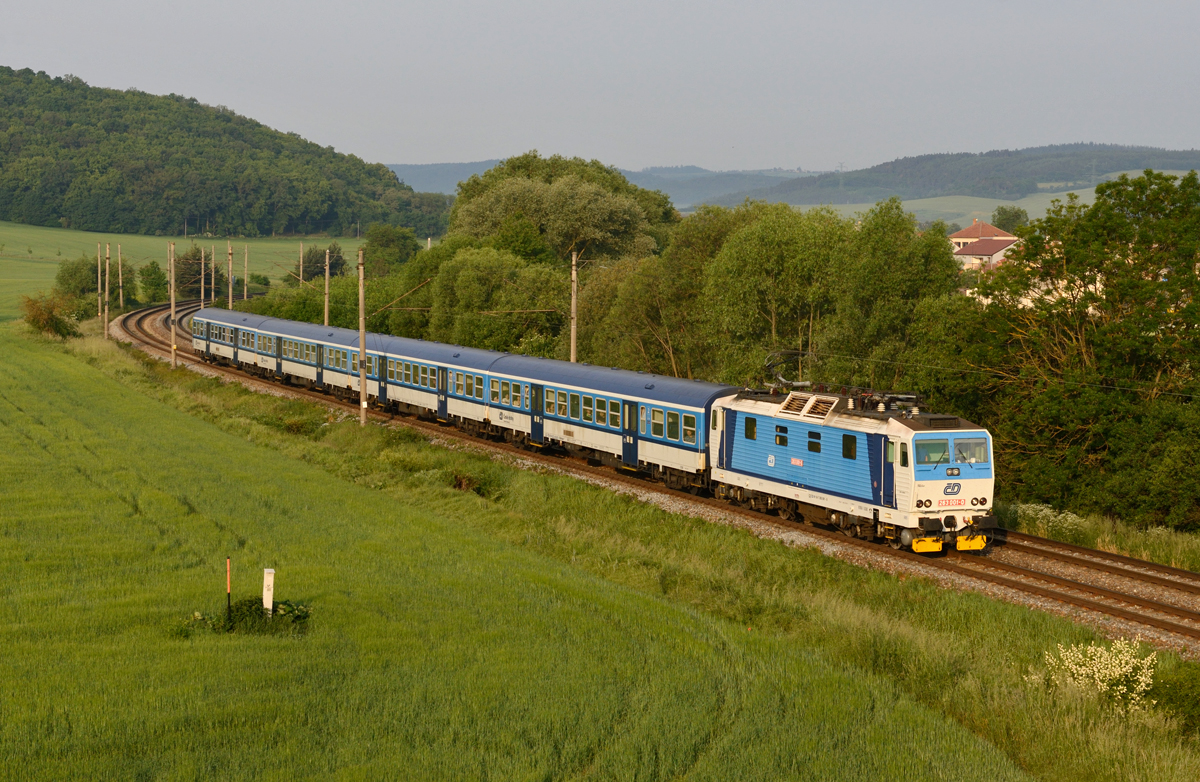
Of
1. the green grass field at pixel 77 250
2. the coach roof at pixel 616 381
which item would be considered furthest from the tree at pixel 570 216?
the coach roof at pixel 616 381

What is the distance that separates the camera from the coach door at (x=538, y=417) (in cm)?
3588

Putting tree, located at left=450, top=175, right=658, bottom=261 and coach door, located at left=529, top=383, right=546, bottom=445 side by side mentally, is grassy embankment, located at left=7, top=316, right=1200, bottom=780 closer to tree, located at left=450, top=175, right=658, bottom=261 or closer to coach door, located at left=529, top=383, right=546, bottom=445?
coach door, located at left=529, top=383, right=546, bottom=445

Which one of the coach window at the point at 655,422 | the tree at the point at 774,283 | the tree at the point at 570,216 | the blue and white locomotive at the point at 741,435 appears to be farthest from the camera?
the tree at the point at 570,216

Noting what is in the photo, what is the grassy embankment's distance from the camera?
10742mm

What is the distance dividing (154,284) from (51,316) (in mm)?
42844

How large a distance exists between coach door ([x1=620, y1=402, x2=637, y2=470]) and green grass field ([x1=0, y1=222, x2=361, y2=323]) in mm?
106486

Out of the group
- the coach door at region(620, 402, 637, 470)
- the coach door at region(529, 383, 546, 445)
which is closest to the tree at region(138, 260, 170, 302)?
the coach door at region(529, 383, 546, 445)

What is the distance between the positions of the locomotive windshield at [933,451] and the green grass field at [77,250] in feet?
387

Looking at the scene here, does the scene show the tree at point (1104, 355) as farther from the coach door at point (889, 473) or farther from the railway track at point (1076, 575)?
the coach door at point (889, 473)

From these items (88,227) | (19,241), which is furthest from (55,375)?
(88,227)

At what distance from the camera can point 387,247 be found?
14900cm

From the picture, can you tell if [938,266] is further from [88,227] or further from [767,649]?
[88,227]

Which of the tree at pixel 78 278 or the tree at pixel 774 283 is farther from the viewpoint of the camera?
the tree at pixel 78 278

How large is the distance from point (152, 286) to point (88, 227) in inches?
3210
